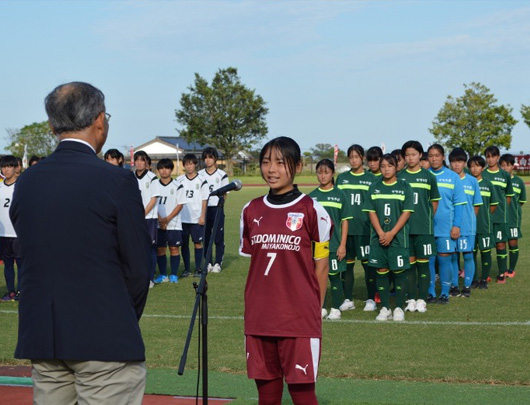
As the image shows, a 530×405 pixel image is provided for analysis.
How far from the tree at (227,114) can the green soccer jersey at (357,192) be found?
74576 mm

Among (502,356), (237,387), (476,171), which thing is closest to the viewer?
(237,387)

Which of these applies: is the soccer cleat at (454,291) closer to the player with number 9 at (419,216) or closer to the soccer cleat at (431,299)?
the soccer cleat at (431,299)

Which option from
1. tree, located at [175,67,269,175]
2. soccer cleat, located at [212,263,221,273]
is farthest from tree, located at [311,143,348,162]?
soccer cleat, located at [212,263,221,273]

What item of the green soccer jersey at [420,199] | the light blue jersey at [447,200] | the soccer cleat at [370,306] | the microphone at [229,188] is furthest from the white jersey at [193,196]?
the microphone at [229,188]

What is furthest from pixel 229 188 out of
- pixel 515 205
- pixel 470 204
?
pixel 515 205

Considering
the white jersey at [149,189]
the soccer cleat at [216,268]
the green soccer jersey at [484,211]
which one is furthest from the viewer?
the soccer cleat at [216,268]

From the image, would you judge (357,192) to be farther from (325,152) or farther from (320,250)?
(325,152)

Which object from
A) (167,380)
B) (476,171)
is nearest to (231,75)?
(476,171)

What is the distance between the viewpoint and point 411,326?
934cm

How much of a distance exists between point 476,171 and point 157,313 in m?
5.65

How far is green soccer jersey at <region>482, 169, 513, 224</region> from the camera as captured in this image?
1298 cm

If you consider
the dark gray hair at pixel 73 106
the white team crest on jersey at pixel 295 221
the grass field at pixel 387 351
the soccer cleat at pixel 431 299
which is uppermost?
the dark gray hair at pixel 73 106

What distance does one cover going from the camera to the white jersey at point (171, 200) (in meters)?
13.4

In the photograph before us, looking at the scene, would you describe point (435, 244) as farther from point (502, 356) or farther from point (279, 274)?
point (279, 274)
